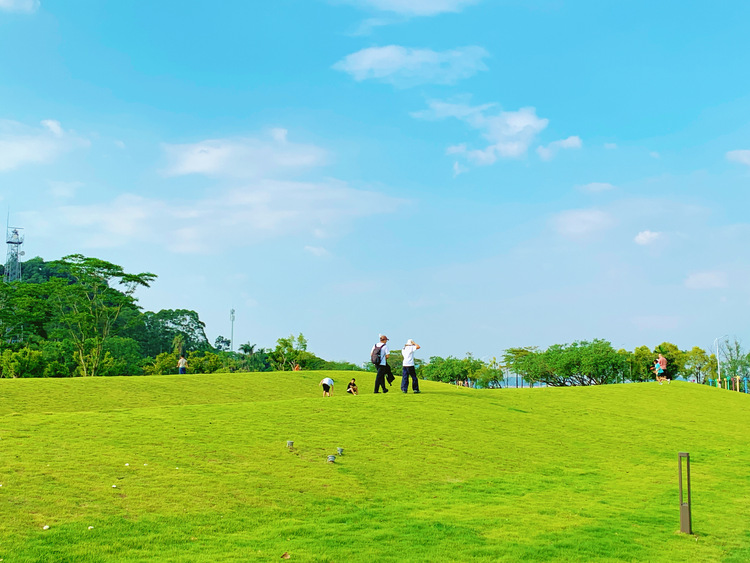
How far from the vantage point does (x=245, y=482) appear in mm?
12695

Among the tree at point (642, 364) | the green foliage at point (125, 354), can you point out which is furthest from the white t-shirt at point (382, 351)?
the tree at point (642, 364)

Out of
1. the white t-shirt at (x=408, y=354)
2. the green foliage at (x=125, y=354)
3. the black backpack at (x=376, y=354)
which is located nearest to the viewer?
the black backpack at (x=376, y=354)

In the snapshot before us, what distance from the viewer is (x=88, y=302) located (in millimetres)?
58844

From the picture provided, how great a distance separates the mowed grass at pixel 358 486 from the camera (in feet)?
31.6

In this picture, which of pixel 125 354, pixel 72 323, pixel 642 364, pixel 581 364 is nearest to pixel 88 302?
pixel 72 323

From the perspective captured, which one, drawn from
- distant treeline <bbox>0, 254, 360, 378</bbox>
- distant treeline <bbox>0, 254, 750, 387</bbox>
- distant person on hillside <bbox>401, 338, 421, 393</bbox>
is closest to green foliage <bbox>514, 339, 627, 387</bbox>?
distant treeline <bbox>0, 254, 750, 387</bbox>

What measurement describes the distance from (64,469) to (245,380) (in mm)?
26995

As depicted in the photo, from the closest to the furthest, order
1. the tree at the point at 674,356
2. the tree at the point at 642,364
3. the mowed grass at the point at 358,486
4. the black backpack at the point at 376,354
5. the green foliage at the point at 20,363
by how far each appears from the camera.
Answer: the mowed grass at the point at 358,486 → the black backpack at the point at 376,354 → the green foliage at the point at 20,363 → the tree at the point at 642,364 → the tree at the point at 674,356

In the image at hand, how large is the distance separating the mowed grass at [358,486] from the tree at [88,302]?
34.6 metres

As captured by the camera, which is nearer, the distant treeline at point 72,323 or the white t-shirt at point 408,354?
the white t-shirt at point 408,354

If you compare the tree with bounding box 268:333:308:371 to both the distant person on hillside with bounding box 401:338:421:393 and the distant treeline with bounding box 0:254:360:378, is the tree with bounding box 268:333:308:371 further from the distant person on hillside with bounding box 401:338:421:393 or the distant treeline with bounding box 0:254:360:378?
the distant person on hillside with bounding box 401:338:421:393

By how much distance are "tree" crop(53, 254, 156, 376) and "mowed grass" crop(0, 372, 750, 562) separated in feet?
113

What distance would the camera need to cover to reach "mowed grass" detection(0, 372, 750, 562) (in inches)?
379

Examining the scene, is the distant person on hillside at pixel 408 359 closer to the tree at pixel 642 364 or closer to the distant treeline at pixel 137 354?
the distant treeline at pixel 137 354
